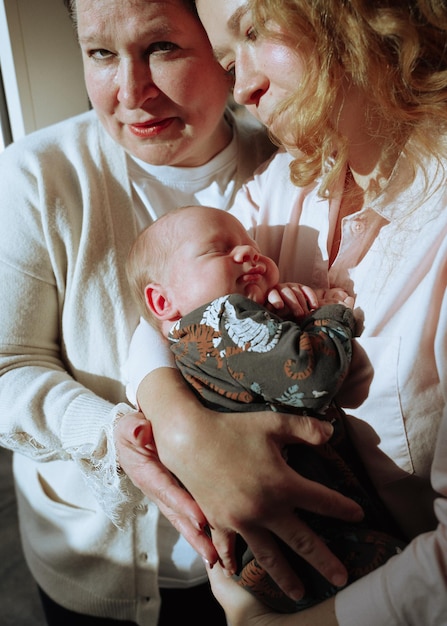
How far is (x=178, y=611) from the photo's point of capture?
1564 millimetres

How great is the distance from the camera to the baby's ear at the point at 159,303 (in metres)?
1.22

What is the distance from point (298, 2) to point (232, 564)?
3.16 ft

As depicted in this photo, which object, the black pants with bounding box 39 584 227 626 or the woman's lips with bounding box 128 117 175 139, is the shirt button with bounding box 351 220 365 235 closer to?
the woman's lips with bounding box 128 117 175 139

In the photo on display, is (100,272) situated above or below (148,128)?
below

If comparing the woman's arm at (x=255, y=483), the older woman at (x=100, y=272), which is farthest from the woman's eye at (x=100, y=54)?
the woman's arm at (x=255, y=483)

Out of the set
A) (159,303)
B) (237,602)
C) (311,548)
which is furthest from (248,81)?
(237,602)

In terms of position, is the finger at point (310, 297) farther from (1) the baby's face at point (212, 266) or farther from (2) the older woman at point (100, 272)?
(2) the older woman at point (100, 272)

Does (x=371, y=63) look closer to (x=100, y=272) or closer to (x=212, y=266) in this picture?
(x=212, y=266)

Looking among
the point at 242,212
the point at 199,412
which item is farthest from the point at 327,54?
the point at 199,412

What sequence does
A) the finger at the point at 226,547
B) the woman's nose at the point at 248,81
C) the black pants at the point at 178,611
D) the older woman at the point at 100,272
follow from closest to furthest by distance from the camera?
the finger at the point at 226,547, the woman's nose at the point at 248,81, the older woman at the point at 100,272, the black pants at the point at 178,611

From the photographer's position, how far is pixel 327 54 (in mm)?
1027

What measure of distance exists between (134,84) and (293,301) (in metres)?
0.59

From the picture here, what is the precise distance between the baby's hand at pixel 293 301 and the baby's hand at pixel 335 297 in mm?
25

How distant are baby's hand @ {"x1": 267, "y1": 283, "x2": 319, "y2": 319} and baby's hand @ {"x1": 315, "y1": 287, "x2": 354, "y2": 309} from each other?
0.08 feet
